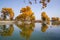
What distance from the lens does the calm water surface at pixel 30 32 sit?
3.83 metres

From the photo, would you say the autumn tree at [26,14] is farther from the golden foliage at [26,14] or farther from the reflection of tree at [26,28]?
the reflection of tree at [26,28]

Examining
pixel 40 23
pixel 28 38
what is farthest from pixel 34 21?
pixel 28 38

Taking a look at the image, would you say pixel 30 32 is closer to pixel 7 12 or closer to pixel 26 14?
pixel 26 14

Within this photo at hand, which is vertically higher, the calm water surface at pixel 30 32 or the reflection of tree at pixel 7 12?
the reflection of tree at pixel 7 12

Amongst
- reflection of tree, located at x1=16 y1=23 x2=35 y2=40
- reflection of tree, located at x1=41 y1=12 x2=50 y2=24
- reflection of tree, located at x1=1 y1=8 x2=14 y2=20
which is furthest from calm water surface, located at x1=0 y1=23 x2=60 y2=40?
reflection of tree, located at x1=1 y1=8 x2=14 y2=20

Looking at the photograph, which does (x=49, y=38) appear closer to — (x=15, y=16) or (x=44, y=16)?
(x=44, y=16)

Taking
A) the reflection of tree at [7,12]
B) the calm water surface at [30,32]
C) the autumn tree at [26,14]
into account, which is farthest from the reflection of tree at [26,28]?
the reflection of tree at [7,12]

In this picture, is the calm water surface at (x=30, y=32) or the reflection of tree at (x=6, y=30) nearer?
the calm water surface at (x=30, y=32)

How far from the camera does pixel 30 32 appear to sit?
13.3 feet

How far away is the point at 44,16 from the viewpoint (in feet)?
12.8

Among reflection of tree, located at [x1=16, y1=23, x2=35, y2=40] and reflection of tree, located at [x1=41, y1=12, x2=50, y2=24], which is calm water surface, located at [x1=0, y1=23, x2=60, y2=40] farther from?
reflection of tree, located at [x1=41, y1=12, x2=50, y2=24]

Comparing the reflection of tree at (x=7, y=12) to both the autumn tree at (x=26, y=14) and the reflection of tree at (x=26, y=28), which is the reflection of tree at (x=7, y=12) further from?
the reflection of tree at (x=26, y=28)

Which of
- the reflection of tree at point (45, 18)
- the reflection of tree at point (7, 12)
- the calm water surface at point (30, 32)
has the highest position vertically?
the reflection of tree at point (7, 12)

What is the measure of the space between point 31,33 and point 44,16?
0.48 meters
